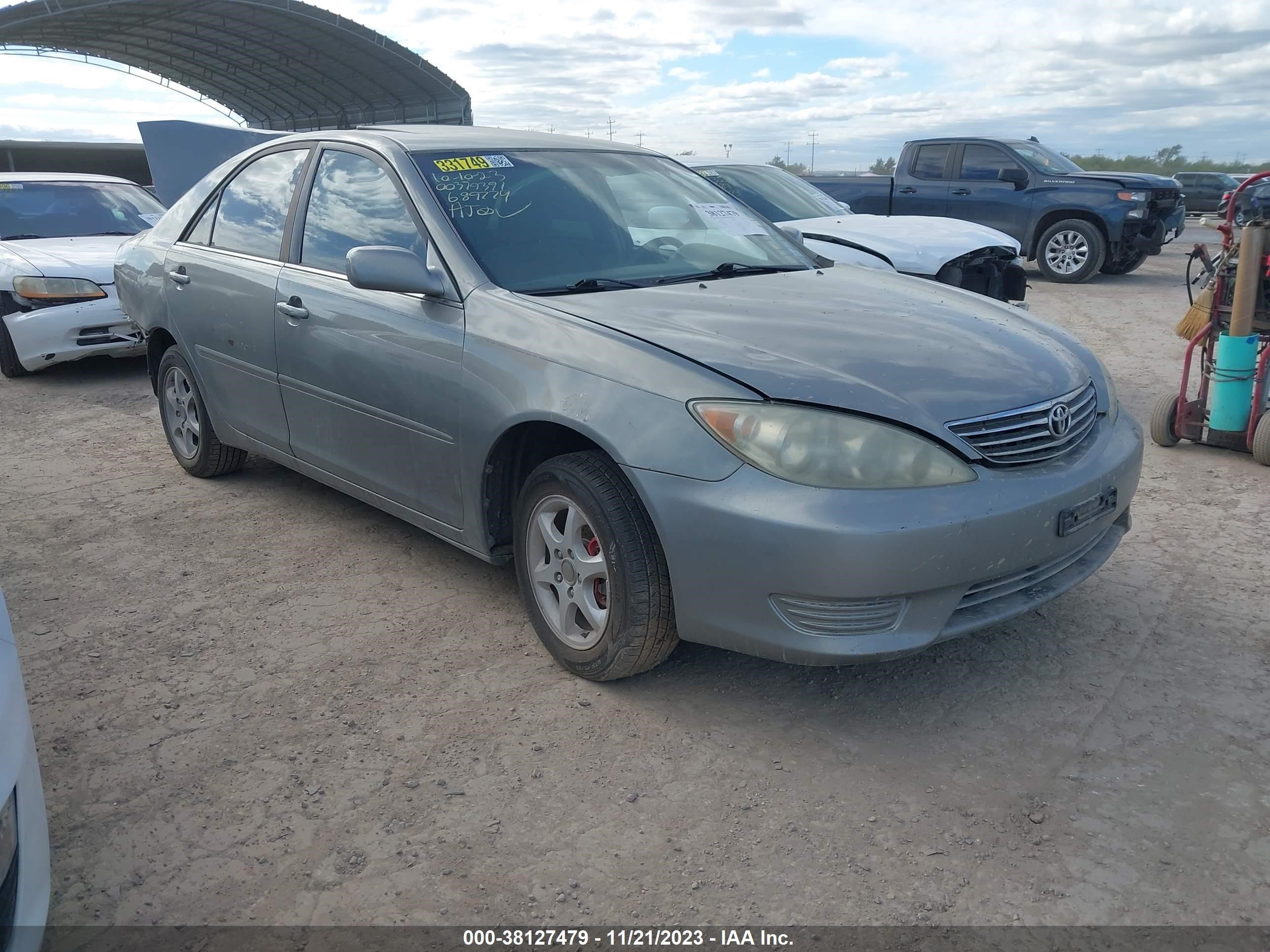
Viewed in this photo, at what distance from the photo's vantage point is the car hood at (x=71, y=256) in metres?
7.52

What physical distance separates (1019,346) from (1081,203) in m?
11.0

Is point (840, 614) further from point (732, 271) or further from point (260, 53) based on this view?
point (260, 53)

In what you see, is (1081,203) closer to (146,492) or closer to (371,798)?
(146,492)

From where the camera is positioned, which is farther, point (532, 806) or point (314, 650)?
point (314, 650)

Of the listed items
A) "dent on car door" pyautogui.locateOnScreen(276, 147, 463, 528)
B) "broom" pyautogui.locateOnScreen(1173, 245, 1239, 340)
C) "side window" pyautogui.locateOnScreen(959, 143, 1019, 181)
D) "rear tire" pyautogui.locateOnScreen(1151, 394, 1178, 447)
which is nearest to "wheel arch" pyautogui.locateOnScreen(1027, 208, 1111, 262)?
"side window" pyautogui.locateOnScreen(959, 143, 1019, 181)

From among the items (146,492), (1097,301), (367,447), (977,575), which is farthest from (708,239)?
(1097,301)

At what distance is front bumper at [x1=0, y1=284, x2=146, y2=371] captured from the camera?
750 centimetres

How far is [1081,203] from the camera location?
507 inches

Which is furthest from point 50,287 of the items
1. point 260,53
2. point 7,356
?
point 260,53

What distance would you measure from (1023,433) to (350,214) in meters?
2.51

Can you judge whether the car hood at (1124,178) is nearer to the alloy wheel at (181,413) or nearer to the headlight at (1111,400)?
the headlight at (1111,400)

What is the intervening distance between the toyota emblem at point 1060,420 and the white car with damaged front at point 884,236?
367 cm

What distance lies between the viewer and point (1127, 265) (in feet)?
43.8

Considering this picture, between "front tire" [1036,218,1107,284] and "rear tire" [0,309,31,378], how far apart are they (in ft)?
37.5
